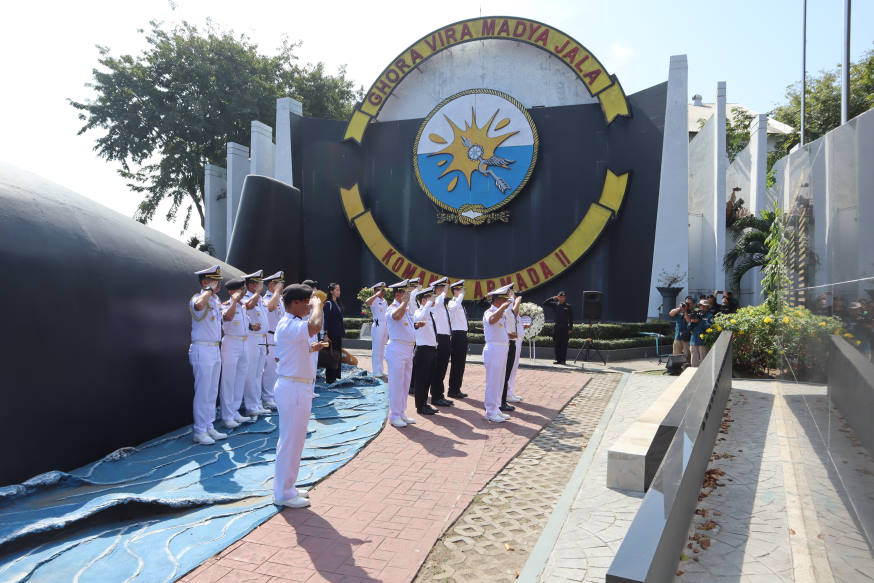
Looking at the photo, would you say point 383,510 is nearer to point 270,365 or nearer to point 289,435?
point 289,435

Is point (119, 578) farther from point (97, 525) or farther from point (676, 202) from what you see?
point (676, 202)

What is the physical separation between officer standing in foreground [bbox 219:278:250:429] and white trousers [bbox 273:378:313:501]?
8.69 ft

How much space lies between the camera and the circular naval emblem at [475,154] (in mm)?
15984

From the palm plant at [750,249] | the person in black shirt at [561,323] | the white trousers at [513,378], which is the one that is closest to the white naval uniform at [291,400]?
the white trousers at [513,378]

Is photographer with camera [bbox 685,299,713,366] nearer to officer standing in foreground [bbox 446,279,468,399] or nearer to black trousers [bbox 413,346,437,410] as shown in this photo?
officer standing in foreground [bbox 446,279,468,399]

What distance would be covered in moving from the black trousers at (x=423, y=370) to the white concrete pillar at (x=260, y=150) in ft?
49.5

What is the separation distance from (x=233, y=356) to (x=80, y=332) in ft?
6.75

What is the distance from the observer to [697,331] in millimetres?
10242

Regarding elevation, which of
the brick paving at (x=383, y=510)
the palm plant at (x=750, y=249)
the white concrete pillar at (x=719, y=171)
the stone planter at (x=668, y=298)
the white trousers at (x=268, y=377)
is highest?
the white concrete pillar at (x=719, y=171)

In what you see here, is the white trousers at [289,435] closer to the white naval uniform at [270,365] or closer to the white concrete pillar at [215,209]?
the white naval uniform at [270,365]

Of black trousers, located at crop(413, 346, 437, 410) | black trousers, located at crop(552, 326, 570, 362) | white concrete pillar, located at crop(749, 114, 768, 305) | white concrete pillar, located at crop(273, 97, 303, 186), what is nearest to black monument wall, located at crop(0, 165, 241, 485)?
black trousers, located at crop(413, 346, 437, 410)

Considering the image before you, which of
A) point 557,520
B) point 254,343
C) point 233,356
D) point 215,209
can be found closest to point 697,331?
point 557,520

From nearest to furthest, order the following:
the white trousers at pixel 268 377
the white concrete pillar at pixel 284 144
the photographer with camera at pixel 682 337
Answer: the white trousers at pixel 268 377
the photographer with camera at pixel 682 337
the white concrete pillar at pixel 284 144

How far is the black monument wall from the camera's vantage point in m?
4.44
